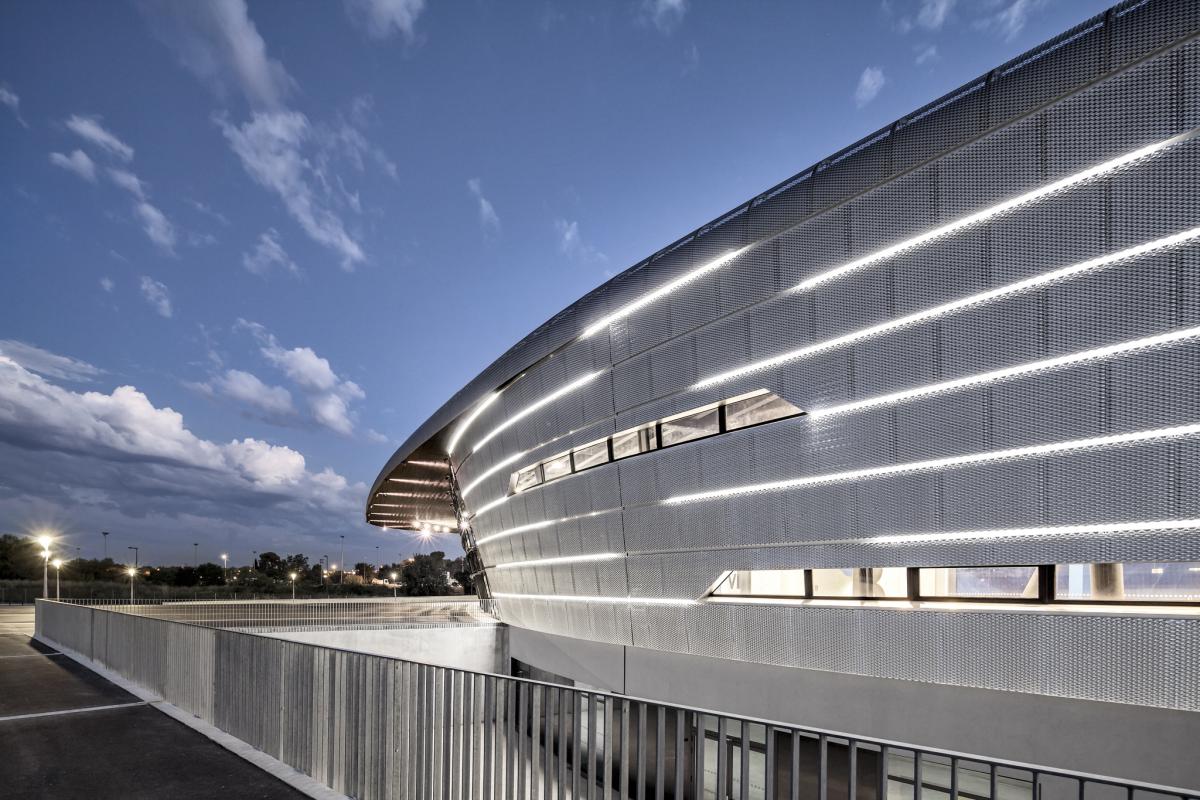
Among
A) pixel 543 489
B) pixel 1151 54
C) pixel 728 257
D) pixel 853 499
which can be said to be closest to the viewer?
pixel 1151 54

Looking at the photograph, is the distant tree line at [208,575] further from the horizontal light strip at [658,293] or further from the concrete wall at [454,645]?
the horizontal light strip at [658,293]

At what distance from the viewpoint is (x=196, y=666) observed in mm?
10766

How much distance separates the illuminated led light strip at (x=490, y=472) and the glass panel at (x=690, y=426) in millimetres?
6549

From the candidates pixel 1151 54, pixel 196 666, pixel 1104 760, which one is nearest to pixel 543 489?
pixel 196 666

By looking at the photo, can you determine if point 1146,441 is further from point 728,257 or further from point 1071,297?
point 728,257

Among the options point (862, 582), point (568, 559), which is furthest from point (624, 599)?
point (862, 582)

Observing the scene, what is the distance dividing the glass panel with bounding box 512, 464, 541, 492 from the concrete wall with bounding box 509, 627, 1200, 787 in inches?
233

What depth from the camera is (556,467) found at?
18.4m

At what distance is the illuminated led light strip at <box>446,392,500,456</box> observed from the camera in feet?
70.5

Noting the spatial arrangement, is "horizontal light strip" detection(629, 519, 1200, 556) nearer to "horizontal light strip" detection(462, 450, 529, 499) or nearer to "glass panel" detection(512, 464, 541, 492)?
"glass panel" detection(512, 464, 541, 492)

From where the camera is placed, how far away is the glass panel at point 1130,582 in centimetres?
779

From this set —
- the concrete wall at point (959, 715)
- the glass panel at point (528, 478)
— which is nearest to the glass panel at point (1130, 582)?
the concrete wall at point (959, 715)

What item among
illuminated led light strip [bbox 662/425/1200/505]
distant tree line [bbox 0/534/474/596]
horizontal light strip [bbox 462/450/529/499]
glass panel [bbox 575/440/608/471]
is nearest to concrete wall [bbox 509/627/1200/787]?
illuminated led light strip [bbox 662/425/1200/505]

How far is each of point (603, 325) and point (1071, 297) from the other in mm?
8648
